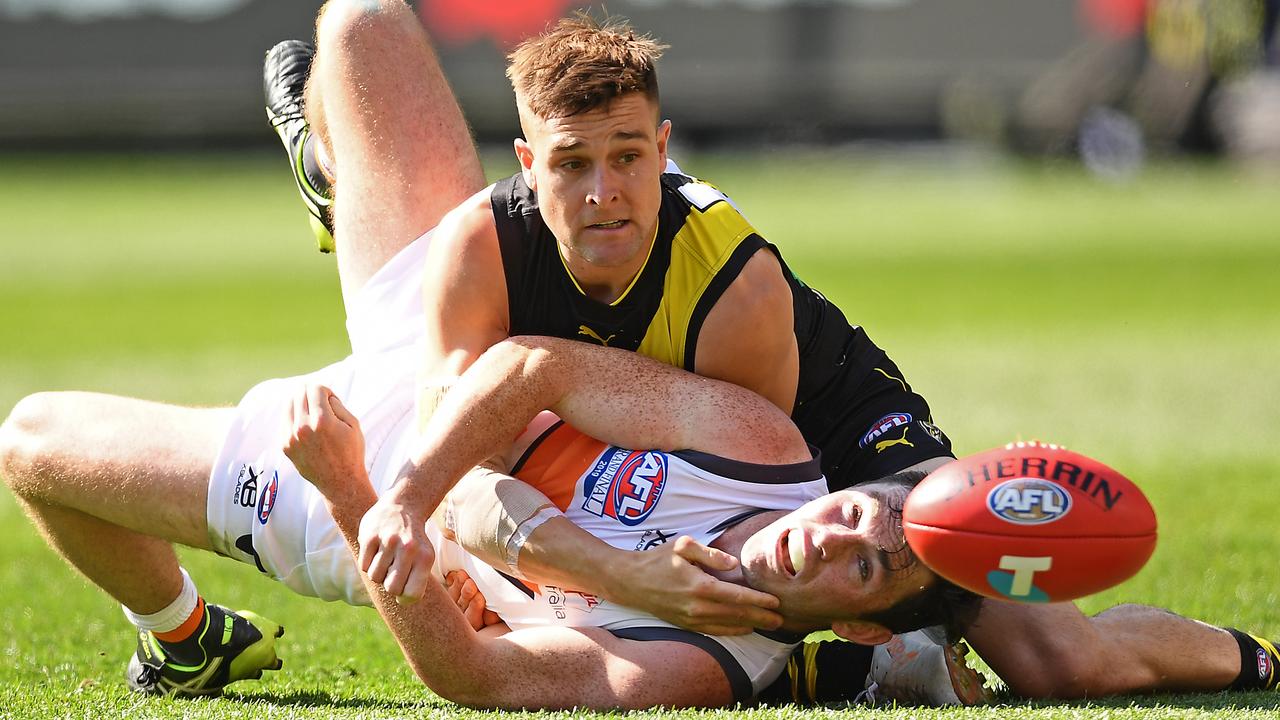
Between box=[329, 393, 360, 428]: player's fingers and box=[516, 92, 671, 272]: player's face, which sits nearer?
box=[329, 393, 360, 428]: player's fingers

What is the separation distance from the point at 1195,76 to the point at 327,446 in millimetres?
31651

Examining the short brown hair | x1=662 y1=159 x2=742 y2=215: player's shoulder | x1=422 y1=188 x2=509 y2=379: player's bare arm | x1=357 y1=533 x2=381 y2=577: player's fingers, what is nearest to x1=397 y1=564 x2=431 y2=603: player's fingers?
x1=357 y1=533 x2=381 y2=577: player's fingers

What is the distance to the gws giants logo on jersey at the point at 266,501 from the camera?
438 cm

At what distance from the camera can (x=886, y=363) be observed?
5.20 meters

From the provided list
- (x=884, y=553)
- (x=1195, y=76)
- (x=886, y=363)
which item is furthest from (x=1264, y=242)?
(x=884, y=553)

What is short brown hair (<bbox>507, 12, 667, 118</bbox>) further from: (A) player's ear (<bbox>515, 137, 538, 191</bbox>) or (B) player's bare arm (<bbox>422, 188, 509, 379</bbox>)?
(B) player's bare arm (<bbox>422, 188, 509, 379</bbox>)

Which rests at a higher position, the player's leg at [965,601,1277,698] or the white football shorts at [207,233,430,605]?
the white football shorts at [207,233,430,605]

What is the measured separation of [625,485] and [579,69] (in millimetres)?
1080

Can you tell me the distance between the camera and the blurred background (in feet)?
115

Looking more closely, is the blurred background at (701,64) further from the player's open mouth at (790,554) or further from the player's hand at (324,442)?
the player's open mouth at (790,554)

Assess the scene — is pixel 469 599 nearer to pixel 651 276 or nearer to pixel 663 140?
pixel 651 276

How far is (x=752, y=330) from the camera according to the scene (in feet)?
14.0

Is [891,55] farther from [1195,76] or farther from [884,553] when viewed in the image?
[884,553]

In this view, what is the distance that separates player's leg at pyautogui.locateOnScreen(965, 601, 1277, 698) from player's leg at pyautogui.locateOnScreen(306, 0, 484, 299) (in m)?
2.25
